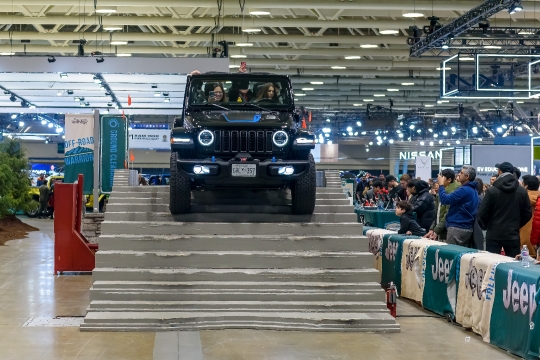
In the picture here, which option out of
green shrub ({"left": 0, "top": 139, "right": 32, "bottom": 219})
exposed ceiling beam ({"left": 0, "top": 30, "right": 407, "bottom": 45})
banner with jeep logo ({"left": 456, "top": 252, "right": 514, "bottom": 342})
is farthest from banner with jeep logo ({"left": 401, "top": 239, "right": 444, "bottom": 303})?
exposed ceiling beam ({"left": 0, "top": 30, "right": 407, "bottom": 45})

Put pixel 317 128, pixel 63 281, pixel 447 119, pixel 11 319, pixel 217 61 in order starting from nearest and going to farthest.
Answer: pixel 11 319 < pixel 63 281 < pixel 217 61 < pixel 447 119 < pixel 317 128

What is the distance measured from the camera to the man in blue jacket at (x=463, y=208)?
9.96m

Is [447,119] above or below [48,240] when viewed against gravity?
above

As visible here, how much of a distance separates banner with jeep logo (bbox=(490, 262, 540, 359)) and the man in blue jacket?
2.63m

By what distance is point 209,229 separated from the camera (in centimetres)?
940

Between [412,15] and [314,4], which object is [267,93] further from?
[412,15]

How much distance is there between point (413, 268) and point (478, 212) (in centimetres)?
110

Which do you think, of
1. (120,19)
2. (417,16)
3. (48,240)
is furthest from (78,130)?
(417,16)

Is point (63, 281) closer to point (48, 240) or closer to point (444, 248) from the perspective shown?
point (444, 248)

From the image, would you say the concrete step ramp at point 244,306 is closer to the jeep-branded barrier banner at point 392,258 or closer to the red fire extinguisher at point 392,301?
the red fire extinguisher at point 392,301

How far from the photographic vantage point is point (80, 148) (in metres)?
15.2

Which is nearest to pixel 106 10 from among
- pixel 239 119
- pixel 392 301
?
pixel 239 119

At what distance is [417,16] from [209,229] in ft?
45.1

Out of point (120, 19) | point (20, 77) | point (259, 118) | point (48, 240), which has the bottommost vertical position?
point (48, 240)
